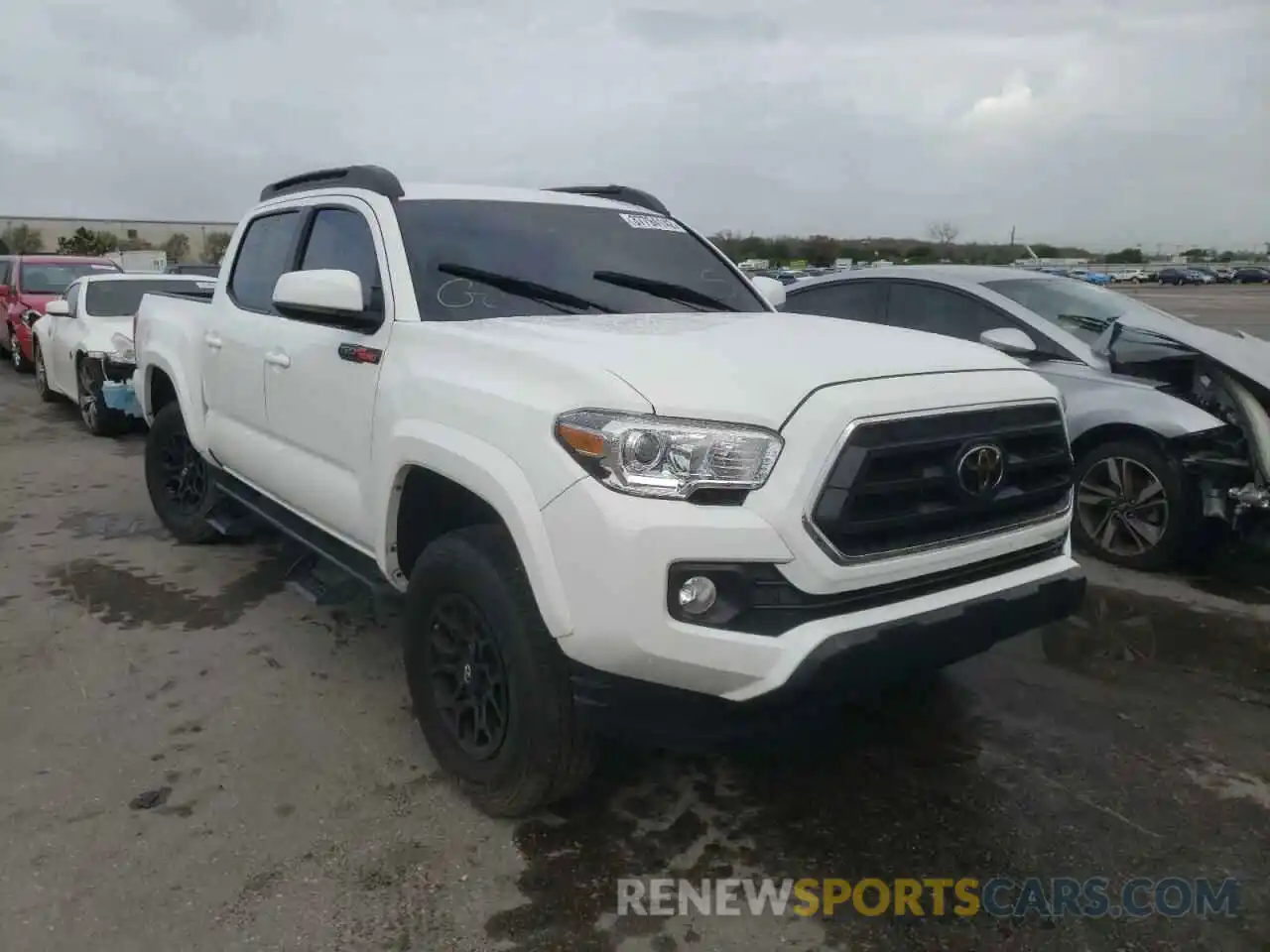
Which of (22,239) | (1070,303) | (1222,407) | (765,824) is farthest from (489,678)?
(22,239)

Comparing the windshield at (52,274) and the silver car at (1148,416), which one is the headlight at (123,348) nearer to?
the windshield at (52,274)

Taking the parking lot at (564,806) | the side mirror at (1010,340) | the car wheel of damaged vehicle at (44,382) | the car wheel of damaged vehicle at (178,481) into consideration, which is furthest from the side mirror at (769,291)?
the car wheel of damaged vehicle at (44,382)

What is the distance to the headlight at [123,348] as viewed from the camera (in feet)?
30.9

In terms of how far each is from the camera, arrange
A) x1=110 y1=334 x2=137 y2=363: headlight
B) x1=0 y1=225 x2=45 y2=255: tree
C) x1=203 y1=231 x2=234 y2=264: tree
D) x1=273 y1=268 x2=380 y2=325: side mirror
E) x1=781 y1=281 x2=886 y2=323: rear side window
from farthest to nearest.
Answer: x1=0 y1=225 x2=45 y2=255: tree, x1=203 y1=231 x2=234 y2=264: tree, x1=110 y1=334 x2=137 y2=363: headlight, x1=781 y1=281 x2=886 y2=323: rear side window, x1=273 y1=268 x2=380 y2=325: side mirror

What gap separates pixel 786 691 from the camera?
2561mm

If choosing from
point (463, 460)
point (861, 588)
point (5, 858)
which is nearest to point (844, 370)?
A: point (861, 588)

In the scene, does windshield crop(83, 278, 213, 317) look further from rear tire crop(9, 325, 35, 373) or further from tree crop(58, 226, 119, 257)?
tree crop(58, 226, 119, 257)

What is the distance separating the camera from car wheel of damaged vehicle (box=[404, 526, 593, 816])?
2.83 metres

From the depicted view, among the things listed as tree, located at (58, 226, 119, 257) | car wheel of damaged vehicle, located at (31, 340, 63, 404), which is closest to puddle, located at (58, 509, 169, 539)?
car wheel of damaged vehicle, located at (31, 340, 63, 404)

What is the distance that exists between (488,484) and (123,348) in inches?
311

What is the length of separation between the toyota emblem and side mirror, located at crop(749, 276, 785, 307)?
1749 millimetres

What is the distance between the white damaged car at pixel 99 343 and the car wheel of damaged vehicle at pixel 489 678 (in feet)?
21.4

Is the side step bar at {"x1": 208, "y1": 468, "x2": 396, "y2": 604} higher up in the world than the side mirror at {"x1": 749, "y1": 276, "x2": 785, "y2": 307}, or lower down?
lower down

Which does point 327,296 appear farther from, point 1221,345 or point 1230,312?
point 1230,312
